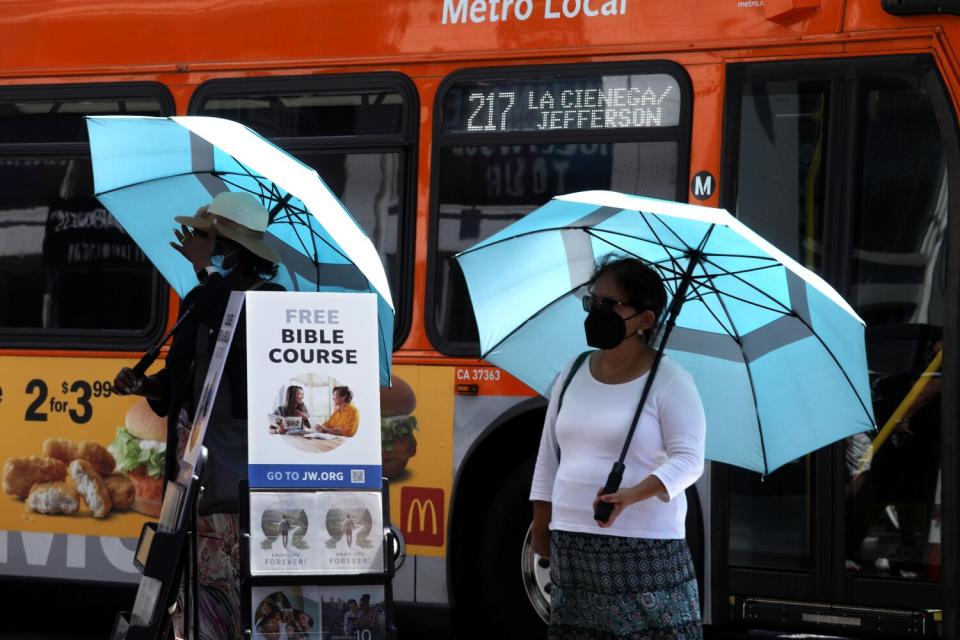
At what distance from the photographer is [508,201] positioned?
269 inches

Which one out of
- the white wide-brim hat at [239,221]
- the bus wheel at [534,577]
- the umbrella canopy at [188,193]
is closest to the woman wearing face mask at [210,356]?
the white wide-brim hat at [239,221]

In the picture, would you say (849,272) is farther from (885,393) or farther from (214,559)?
(214,559)

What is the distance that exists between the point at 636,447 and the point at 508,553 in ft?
9.66

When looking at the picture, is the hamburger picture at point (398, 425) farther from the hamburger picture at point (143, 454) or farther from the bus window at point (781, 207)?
the bus window at point (781, 207)

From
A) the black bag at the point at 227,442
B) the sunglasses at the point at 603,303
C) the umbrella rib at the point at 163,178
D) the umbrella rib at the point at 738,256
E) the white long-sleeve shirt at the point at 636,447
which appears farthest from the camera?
the umbrella rib at the point at 163,178

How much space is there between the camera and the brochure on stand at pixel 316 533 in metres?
4.28

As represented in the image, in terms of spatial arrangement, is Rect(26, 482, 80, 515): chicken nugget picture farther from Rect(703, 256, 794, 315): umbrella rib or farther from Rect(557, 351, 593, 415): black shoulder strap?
Rect(703, 256, 794, 315): umbrella rib

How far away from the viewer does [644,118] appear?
21.6 ft

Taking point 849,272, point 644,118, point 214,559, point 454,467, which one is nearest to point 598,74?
point 644,118

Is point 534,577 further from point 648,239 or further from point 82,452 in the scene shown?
point 648,239

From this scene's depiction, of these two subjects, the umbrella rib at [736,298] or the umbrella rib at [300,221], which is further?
the umbrella rib at [300,221]

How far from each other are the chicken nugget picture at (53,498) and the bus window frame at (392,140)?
1866mm

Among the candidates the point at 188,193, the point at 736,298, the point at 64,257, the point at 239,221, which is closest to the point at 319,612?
the point at 239,221

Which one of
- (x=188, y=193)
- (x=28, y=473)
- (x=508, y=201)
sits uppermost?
(x=508, y=201)
